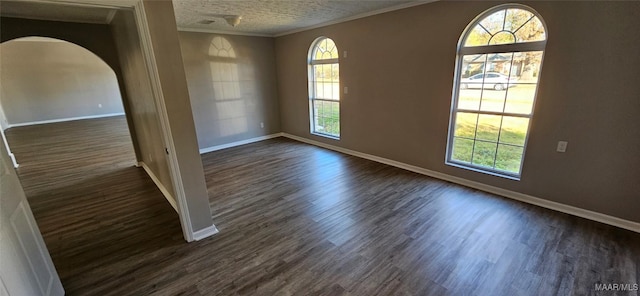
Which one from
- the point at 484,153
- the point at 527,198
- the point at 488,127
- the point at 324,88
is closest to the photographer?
the point at 527,198

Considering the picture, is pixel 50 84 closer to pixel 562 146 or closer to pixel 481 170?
pixel 481 170

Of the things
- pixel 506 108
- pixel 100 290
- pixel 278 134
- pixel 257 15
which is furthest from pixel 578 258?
pixel 278 134

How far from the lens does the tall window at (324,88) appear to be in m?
5.10

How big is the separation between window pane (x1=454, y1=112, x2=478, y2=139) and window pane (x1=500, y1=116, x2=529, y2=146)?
0.33 m

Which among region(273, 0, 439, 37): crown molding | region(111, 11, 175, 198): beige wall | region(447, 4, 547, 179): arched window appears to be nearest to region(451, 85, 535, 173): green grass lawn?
region(447, 4, 547, 179): arched window

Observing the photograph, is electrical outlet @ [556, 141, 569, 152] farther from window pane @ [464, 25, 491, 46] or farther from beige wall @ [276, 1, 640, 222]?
window pane @ [464, 25, 491, 46]


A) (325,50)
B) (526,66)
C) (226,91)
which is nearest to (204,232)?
(226,91)

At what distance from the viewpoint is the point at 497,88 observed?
3.14m

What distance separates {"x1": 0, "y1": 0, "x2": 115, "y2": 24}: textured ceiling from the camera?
289 cm

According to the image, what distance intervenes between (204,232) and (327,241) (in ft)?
4.08

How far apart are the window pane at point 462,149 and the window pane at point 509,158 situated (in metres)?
0.35

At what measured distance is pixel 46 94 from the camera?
9078mm

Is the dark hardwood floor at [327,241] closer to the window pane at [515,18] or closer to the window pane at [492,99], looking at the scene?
the window pane at [492,99]

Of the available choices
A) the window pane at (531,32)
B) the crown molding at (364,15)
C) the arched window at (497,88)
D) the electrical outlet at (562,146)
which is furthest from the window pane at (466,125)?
the crown molding at (364,15)
